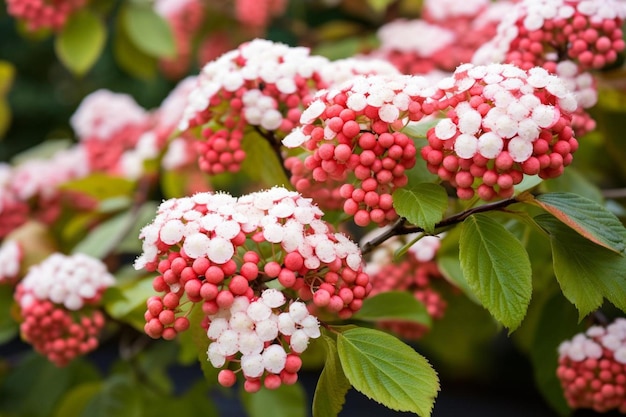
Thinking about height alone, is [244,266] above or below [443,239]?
above

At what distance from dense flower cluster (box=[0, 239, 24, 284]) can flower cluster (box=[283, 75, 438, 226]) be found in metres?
0.69

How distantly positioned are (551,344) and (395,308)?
21 cm

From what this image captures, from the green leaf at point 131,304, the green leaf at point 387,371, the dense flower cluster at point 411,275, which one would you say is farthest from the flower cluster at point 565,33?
the green leaf at point 131,304

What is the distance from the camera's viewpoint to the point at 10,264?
3.64ft

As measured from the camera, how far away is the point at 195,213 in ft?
1.93

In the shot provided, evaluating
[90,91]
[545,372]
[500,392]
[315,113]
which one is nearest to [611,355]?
[545,372]

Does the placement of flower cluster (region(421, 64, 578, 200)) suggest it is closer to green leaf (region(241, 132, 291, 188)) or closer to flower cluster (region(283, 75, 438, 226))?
flower cluster (region(283, 75, 438, 226))

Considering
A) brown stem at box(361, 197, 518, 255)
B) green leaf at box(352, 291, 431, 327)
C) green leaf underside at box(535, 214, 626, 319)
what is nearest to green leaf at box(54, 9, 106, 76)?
green leaf at box(352, 291, 431, 327)

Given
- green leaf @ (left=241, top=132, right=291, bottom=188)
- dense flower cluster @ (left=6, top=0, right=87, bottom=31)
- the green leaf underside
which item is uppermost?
the green leaf underside

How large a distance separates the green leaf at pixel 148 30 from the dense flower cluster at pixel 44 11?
132mm

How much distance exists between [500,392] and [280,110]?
2.36m

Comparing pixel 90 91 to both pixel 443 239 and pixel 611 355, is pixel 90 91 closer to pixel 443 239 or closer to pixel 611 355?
pixel 443 239

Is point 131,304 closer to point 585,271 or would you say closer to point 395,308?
point 395,308

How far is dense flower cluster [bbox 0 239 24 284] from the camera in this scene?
1.11m
